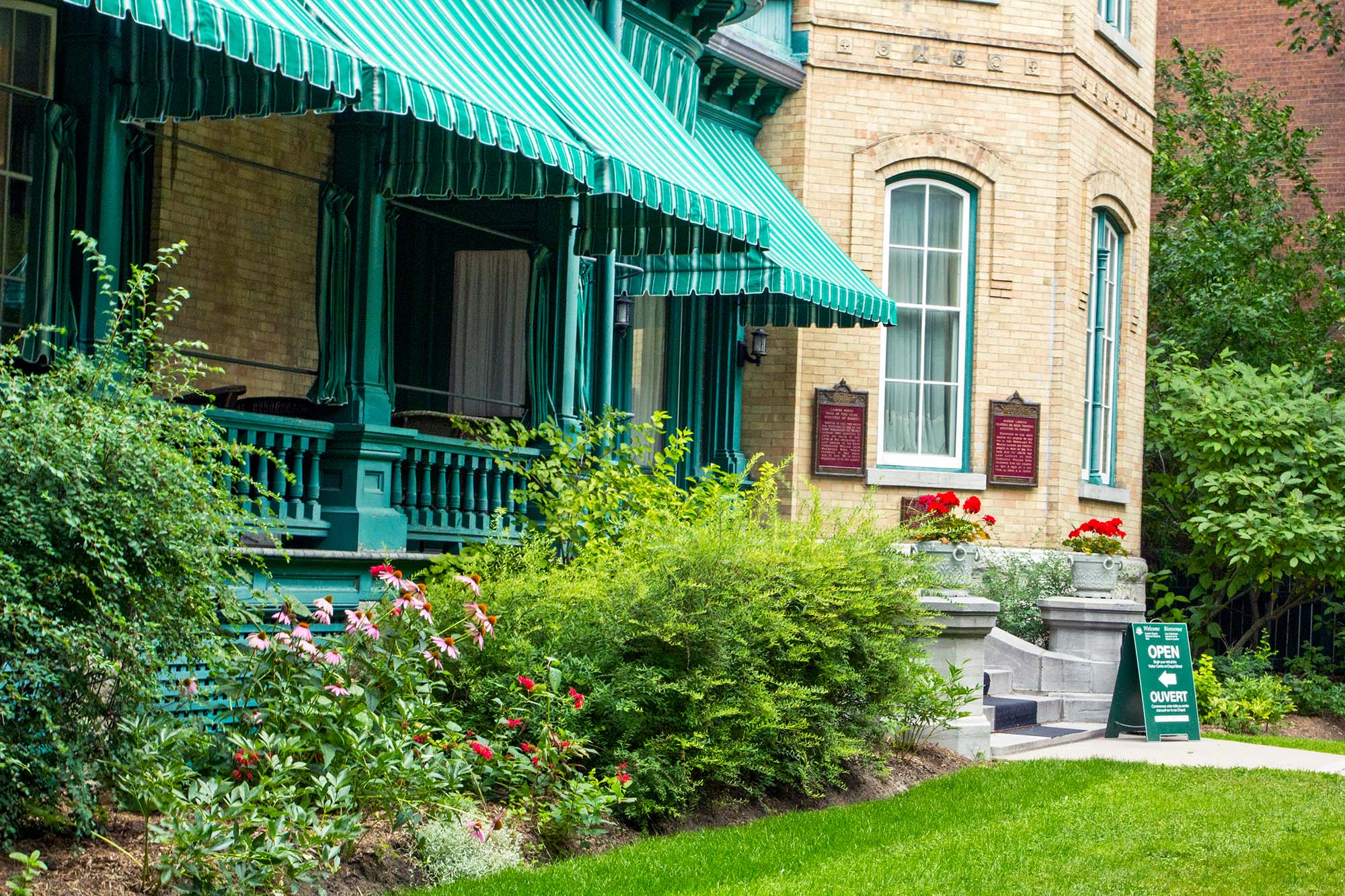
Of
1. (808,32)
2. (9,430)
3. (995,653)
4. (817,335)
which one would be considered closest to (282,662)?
(9,430)

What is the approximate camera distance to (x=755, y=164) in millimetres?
15344

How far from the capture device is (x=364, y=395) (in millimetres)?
9516

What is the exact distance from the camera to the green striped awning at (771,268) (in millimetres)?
13133

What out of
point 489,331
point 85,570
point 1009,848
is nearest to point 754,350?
point 489,331

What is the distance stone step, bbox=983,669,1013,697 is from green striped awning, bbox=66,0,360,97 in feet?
24.7

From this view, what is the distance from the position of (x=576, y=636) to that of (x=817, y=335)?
317 inches

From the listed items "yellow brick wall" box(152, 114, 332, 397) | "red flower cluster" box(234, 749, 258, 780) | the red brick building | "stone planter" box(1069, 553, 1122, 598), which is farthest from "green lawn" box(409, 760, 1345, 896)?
the red brick building

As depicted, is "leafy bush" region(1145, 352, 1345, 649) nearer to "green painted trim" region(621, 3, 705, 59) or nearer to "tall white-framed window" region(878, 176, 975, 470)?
"tall white-framed window" region(878, 176, 975, 470)

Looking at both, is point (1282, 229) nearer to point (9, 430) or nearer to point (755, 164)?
point (755, 164)

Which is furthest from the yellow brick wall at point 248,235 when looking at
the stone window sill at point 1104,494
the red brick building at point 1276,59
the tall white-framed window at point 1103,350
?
Result: the red brick building at point 1276,59

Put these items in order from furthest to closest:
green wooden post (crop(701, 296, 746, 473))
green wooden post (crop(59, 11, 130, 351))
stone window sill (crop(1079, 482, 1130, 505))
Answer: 1. stone window sill (crop(1079, 482, 1130, 505))
2. green wooden post (crop(701, 296, 746, 473))
3. green wooden post (crop(59, 11, 130, 351))

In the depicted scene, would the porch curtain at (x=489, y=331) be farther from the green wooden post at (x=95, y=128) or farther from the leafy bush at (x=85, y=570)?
the leafy bush at (x=85, y=570)

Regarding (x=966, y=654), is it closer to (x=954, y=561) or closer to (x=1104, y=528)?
(x=954, y=561)

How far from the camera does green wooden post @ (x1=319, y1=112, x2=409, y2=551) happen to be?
929 cm
